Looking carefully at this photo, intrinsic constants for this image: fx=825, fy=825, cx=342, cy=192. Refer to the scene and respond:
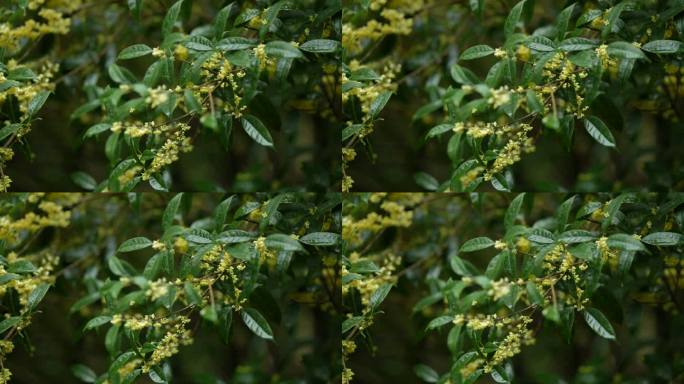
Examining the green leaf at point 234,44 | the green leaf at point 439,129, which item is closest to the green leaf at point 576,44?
the green leaf at point 439,129

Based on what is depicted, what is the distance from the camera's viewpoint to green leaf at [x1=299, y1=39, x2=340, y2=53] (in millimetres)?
2338

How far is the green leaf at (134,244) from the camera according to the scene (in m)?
2.32

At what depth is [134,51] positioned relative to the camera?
2344mm

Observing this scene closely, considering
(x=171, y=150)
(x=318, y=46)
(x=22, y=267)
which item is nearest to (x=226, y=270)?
(x=171, y=150)

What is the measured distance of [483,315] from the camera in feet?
7.73

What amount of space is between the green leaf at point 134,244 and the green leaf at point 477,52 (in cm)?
104

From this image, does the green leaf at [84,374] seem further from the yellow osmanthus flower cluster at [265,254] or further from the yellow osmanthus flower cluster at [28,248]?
the yellow osmanthus flower cluster at [265,254]

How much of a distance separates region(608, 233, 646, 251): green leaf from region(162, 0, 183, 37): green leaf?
135cm

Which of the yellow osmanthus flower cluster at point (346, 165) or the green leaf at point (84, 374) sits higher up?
the yellow osmanthus flower cluster at point (346, 165)

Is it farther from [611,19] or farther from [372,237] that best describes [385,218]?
[611,19]

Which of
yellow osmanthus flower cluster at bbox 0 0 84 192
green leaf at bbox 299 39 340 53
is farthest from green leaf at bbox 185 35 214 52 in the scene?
yellow osmanthus flower cluster at bbox 0 0 84 192

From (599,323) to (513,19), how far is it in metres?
0.88

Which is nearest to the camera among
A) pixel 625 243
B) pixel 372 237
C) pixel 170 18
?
pixel 625 243

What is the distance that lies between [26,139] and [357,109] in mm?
968
